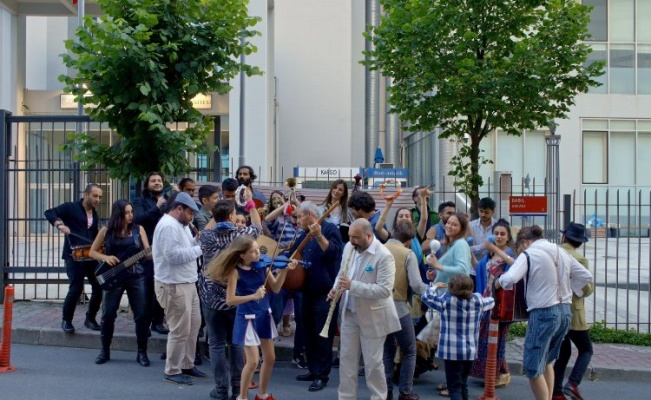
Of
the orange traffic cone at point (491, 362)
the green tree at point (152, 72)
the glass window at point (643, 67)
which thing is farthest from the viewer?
the glass window at point (643, 67)

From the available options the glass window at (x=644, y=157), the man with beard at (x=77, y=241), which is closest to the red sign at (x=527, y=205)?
the man with beard at (x=77, y=241)

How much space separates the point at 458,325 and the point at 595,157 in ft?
83.4

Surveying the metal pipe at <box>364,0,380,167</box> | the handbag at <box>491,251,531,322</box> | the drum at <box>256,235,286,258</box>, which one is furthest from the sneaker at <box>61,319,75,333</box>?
the metal pipe at <box>364,0,380,167</box>

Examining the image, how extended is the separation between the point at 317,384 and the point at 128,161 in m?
4.36

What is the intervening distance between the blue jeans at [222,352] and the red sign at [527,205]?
207 inches

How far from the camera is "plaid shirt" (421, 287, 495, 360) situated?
739cm

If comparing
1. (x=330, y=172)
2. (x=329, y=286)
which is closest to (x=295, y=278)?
(x=329, y=286)

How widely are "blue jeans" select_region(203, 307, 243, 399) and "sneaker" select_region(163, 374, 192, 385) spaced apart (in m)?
0.80

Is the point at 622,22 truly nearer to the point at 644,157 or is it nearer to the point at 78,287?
the point at 644,157

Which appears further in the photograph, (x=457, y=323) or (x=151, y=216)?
(x=151, y=216)

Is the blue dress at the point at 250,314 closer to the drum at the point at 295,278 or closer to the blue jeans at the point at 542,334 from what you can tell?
the drum at the point at 295,278

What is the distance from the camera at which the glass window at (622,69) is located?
3109 cm

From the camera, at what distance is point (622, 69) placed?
102ft

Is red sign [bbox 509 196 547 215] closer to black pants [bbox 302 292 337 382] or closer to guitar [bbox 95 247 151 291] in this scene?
black pants [bbox 302 292 337 382]
